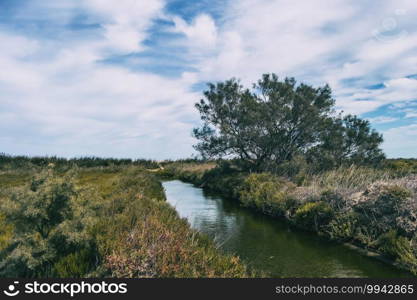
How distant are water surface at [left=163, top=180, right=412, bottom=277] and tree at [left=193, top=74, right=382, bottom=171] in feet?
46.5

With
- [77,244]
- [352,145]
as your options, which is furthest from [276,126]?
[77,244]

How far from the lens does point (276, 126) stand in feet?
107

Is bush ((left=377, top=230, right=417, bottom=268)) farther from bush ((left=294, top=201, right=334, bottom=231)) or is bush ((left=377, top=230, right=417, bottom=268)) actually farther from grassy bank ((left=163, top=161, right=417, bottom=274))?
bush ((left=294, top=201, right=334, bottom=231))

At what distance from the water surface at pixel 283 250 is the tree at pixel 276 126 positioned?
14165mm

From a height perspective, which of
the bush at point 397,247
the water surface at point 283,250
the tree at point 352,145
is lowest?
the water surface at point 283,250

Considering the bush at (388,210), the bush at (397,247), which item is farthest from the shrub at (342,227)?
the bush at (397,247)

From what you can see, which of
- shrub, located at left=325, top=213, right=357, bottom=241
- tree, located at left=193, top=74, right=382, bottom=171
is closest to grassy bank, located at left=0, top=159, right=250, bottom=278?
shrub, located at left=325, top=213, right=357, bottom=241

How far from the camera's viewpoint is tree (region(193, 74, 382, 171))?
31484 mm

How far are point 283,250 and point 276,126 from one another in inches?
834

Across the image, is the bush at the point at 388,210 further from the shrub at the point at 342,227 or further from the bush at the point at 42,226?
the bush at the point at 42,226

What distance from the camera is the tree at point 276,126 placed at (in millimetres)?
31484

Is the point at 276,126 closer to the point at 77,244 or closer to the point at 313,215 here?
the point at 313,215

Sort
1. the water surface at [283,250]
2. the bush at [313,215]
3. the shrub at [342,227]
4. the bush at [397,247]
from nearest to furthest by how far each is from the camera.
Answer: the bush at [397,247]
the water surface at [283,250]
the shrub at [342,227]
the bush at [313,215]

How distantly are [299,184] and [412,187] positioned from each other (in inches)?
412
